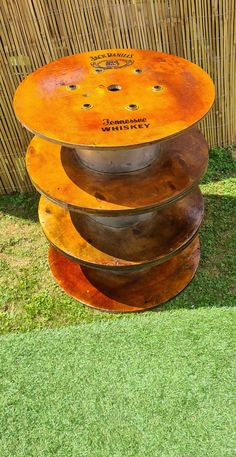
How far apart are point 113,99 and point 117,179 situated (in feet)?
1.43

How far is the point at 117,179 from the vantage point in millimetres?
2297

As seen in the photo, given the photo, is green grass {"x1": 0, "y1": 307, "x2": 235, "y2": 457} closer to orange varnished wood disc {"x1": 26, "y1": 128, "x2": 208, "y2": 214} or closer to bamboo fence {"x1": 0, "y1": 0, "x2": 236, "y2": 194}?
orange varnished wood disc {"x1": 26, "y1": 128, "x2": 208, "y2": 214}

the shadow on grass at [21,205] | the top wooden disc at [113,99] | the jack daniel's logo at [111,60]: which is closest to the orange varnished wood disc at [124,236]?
the shadow on grass at [21,205]

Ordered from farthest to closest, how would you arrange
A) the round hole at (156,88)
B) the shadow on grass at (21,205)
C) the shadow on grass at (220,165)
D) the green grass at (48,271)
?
the shadow on grass at (220,165) < the shadow on grass at (21,205) < the green grass at (48,271) < the round hole at (156,88)

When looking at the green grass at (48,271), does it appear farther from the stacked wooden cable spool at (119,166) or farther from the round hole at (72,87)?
the round hole at (72,87)

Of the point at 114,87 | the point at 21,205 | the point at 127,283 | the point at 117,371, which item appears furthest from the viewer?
the point at 21,205

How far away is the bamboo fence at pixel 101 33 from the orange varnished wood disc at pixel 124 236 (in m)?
1.05

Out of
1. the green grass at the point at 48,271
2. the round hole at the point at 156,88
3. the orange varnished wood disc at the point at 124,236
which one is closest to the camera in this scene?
the round hole at the point at 156,88

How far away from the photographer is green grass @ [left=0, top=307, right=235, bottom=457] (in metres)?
2.07

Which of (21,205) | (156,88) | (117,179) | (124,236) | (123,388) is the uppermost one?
(156,88)

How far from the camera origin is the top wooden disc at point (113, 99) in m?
1.93

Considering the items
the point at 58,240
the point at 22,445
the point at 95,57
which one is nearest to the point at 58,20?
the point at 95,57

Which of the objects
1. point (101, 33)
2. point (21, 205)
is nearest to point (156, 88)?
point (101, 33)

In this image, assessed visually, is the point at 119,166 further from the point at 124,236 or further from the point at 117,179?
the point at 124,236
